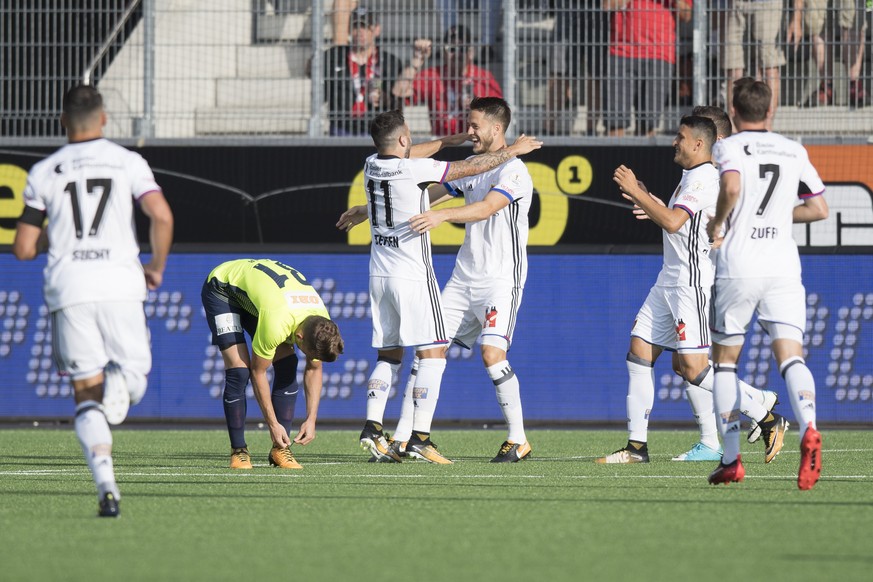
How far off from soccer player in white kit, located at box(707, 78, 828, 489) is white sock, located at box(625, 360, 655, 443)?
2.15 m

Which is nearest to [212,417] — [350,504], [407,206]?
[407,206]

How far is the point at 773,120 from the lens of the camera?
604 inches

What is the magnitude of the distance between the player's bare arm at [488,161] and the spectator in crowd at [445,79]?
5.92m

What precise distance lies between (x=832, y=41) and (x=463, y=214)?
7.49 metres

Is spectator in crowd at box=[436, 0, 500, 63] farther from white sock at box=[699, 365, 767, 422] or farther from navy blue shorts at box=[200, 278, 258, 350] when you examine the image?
navy blue shorts at box=[200, 278, 258, 350]

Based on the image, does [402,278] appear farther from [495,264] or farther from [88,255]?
[88,255]

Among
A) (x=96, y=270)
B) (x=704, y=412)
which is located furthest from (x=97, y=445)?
(x=704, y=412)

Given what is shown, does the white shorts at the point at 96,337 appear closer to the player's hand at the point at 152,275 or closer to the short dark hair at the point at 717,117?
the player's hand at the point at 152,275

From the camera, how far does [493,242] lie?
10109 mm

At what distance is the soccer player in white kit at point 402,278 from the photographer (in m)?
9.70

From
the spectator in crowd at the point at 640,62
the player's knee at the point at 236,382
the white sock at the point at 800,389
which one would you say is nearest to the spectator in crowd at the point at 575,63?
the spectator in crowd at the point at 640,62

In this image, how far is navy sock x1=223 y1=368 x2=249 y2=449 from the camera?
30.7 feet

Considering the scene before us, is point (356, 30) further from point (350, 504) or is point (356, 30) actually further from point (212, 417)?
point (350, 504)

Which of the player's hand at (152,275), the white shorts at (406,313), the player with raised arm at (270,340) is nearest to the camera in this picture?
the player's hand at (152,275)
